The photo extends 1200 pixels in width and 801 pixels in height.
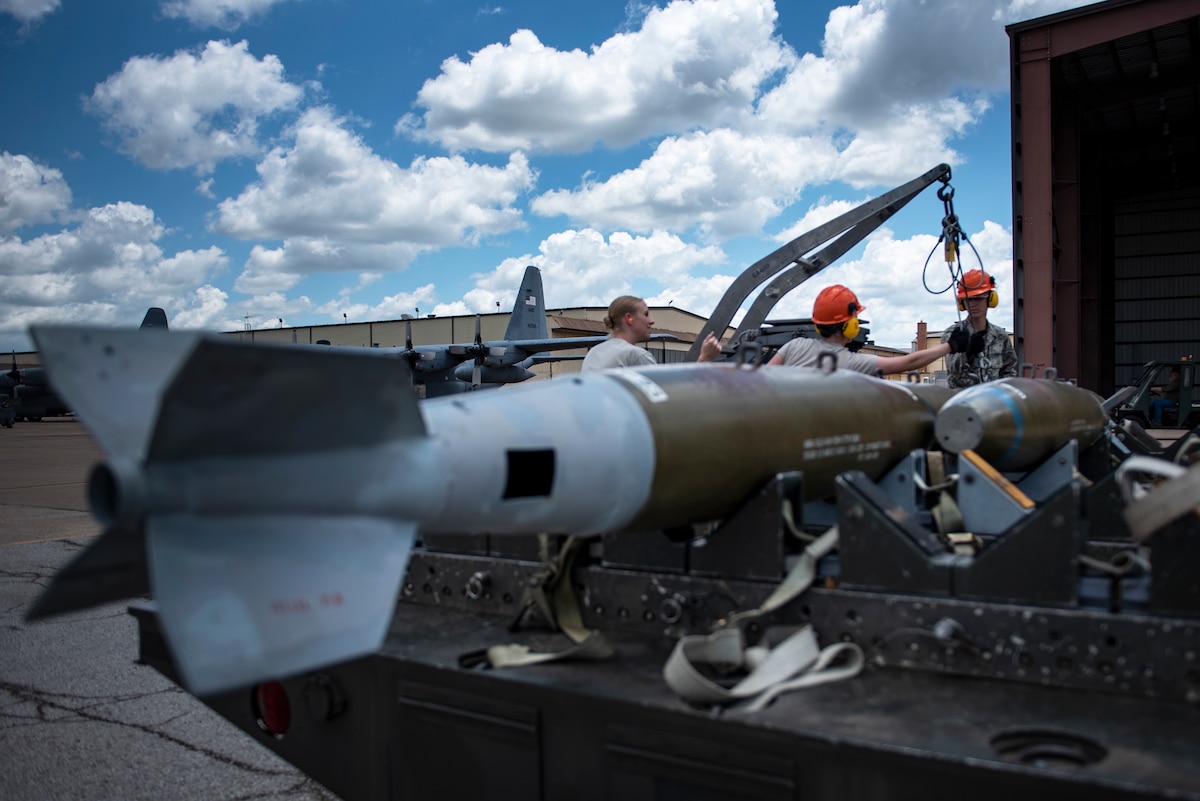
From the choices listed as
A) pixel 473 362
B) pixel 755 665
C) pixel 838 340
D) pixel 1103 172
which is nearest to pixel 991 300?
pixel 838 340

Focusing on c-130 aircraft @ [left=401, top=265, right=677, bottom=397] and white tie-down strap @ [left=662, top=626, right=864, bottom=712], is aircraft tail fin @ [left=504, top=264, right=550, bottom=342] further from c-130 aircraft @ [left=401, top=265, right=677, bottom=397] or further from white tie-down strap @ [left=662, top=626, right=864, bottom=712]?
white tie-down strap @ [left=662, top=626, right=864, bottom=712]

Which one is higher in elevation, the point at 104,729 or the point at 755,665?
the point at 755,665

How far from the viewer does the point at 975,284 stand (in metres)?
6.17

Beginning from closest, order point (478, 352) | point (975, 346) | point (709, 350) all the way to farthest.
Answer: point (709, 350) → point (975, 346) → point (478, 352)

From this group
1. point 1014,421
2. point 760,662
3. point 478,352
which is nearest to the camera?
point 760,662

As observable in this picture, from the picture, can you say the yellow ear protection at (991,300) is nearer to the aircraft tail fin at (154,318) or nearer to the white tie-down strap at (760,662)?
the white tie-down strap at (760,662)

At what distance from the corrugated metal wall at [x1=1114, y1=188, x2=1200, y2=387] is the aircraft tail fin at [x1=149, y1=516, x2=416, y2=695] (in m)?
30.1

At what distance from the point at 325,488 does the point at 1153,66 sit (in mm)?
19489

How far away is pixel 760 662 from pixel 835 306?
2848mm

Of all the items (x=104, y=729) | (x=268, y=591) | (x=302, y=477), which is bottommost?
(x=104, y=729)

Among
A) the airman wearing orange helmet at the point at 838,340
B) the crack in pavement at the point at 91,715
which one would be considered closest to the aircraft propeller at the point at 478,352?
the crack in pavement at the point at 91,715

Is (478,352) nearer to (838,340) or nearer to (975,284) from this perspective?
(975,284)

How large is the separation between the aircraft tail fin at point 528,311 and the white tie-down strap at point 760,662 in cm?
3274

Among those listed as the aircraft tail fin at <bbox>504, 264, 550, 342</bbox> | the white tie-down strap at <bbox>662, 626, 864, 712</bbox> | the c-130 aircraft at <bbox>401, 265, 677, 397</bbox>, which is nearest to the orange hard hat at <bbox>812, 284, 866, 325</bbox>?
the white tie-down strap at <bbox>662, 626, 864, 712</bbox>
